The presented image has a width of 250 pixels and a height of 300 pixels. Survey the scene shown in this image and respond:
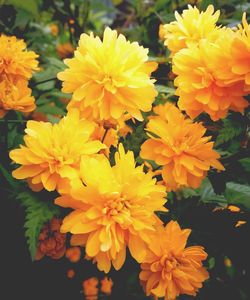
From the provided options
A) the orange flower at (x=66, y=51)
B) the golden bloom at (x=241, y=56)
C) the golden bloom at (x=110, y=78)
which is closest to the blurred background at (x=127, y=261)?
the orange flower at (x=66, y=51)

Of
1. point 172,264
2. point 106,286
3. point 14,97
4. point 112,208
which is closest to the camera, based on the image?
point 112,208

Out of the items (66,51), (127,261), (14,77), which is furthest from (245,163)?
(66,51)

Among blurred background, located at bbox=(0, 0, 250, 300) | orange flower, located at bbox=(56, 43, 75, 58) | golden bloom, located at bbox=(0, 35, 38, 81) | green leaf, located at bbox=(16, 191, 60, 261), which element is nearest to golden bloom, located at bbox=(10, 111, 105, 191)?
green leaf, located at bbox=(16, 191, 60, 261)

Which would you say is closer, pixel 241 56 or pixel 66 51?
pixel 241 56

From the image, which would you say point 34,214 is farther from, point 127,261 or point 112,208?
point 127,261

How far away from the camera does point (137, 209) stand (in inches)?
29.2

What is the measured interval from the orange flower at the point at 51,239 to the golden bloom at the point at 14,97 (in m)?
0.27

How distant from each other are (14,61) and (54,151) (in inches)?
12.7

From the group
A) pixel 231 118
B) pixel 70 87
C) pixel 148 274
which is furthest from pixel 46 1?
pixel 148 274

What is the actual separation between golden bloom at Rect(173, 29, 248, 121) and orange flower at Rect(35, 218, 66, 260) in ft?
1.21

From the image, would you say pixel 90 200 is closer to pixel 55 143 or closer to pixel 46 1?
pixel 55 143

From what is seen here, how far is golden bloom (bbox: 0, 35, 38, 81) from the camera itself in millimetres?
991

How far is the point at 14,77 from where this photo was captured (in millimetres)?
1028

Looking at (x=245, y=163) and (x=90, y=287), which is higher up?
(x=245, y=163)
